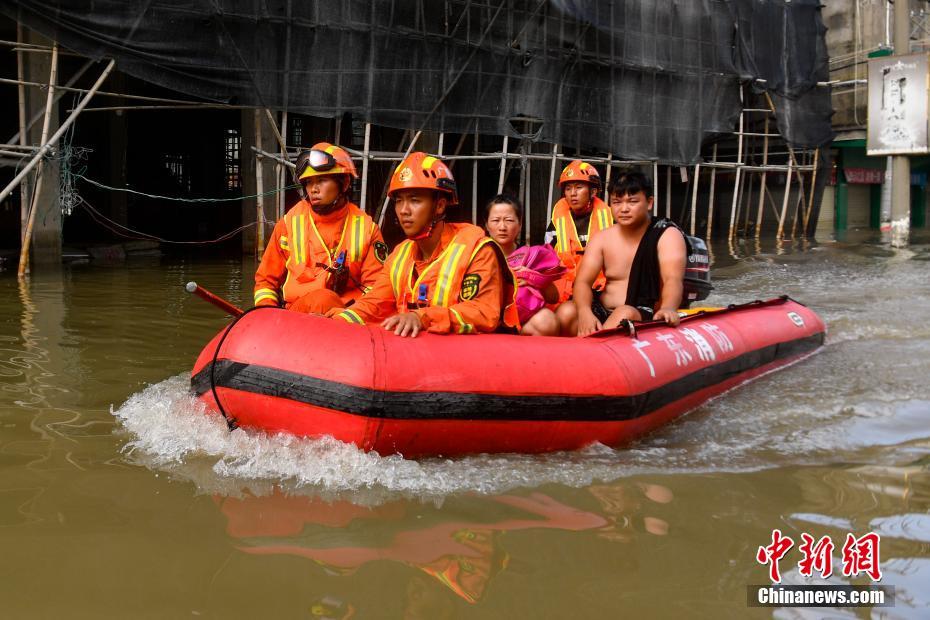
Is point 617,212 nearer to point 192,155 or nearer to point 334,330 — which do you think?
point 334,330

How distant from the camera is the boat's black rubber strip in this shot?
11.7 ft

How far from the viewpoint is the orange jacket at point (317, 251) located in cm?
482

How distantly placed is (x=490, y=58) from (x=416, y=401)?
9.80 meters

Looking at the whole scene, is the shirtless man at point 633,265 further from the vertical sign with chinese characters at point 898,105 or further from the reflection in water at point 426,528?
the vertical sign with chinese characters at point 898,105

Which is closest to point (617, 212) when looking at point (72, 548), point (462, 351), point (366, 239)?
point (366, 239)

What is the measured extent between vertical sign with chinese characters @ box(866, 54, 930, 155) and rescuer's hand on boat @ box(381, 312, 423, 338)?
52.9 ft

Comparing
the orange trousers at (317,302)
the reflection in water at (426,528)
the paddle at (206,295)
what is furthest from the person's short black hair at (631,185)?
the paddle at (206,295)

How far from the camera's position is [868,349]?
6.68 m

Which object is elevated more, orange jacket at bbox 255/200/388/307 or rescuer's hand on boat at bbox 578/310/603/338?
orange jacket at bbox 255/200/388/307

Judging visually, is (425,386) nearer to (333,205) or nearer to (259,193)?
(333,205)

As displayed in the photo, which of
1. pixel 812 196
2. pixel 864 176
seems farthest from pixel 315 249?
pixel 864 176

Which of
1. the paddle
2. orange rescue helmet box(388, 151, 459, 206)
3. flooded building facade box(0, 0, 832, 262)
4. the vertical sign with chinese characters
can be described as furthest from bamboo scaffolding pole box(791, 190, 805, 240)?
the paddle

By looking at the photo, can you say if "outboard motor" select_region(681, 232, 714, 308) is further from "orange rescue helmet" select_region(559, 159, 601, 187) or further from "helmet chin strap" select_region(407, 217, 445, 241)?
"helmet chin strap" select_region(407, 217, 445, 241)

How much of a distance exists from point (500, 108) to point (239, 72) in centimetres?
394
